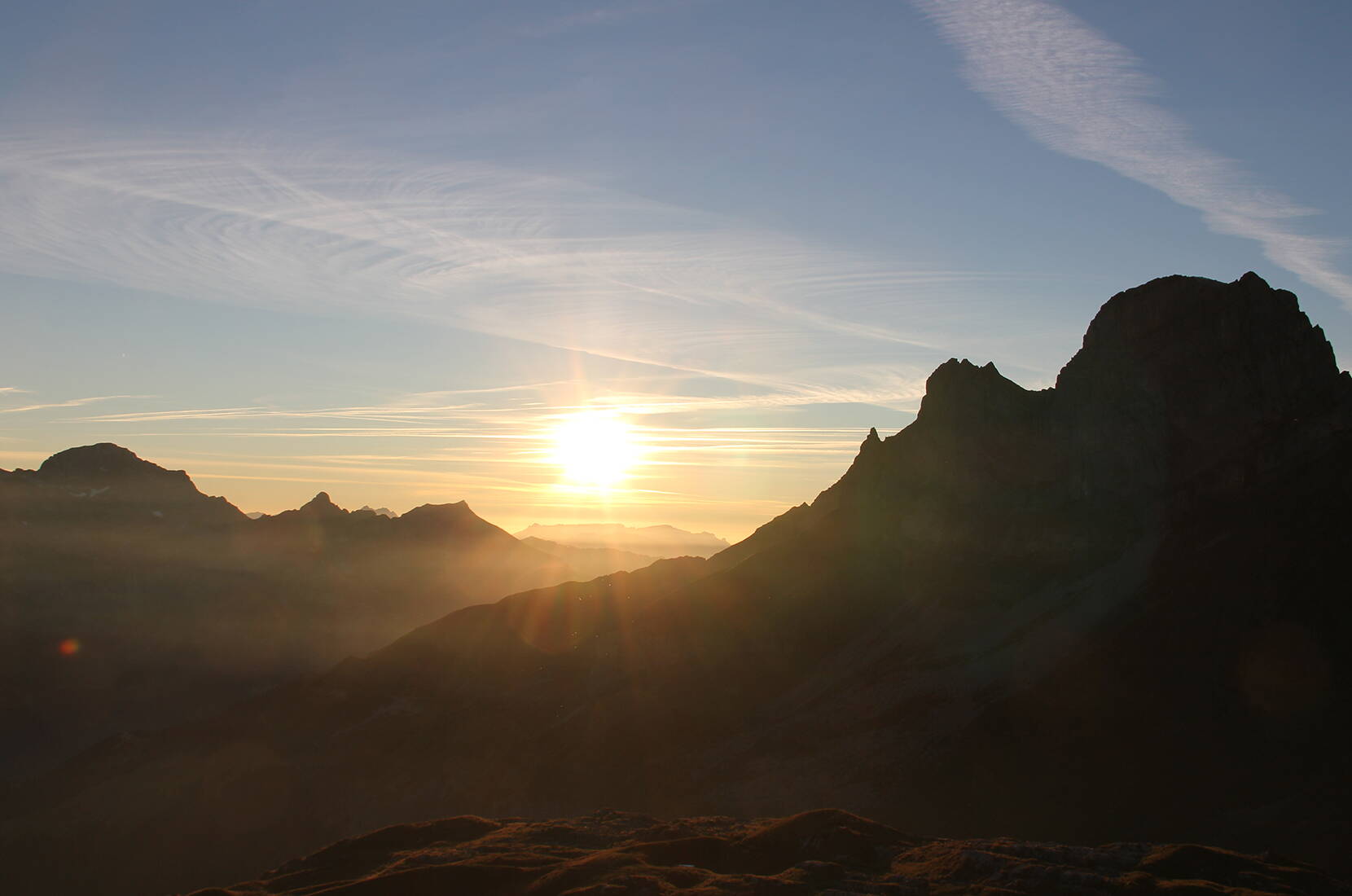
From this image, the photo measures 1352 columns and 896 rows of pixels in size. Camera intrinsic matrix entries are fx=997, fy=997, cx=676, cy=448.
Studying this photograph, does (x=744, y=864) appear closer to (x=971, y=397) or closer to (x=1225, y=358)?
(x=1225, y=358)

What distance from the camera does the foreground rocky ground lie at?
2239 inches

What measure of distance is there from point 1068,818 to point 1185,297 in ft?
197

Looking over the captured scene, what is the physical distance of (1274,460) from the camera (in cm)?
10231

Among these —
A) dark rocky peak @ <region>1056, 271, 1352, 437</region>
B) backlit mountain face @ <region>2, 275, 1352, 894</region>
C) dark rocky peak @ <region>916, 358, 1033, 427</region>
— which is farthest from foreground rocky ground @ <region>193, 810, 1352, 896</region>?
dark rocky peak @ <region>916, 358, 1033, 427</region>

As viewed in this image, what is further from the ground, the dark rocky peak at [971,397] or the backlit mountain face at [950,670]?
the dark rocky peak at [971,397]

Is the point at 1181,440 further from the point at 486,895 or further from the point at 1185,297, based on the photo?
the point at 486,895

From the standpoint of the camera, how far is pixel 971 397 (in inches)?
5236

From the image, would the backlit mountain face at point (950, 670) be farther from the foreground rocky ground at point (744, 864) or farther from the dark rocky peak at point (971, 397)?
the foreground rocky ground at point (744, 864)

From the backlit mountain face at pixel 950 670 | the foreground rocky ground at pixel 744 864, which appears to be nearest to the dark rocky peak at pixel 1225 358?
the backlit mountain face at pixel 950 670

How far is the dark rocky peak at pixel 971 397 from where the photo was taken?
13125 centimetres

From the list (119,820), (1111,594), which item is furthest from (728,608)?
(119,820)

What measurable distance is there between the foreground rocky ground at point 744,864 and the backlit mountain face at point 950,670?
62.7 ft

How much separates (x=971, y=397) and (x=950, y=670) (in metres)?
40.0

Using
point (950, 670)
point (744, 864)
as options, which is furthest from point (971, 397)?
point (744, 864)
